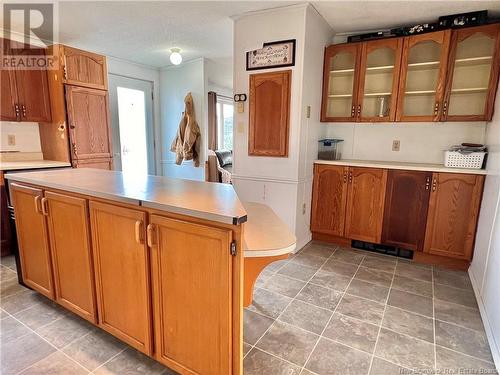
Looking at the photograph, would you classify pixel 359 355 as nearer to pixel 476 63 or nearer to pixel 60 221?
pixel 60 221

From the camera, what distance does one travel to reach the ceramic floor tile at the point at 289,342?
157 cm

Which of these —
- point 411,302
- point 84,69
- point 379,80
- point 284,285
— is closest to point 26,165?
point 84,69

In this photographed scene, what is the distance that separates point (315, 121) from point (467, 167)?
151 centimetres

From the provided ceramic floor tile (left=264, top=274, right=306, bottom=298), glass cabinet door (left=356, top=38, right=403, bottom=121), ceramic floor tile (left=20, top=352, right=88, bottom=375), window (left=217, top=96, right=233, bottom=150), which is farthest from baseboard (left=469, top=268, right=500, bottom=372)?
window (left=217, top=96, right=233, bottom=150)

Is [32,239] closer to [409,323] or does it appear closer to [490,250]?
[409,323]

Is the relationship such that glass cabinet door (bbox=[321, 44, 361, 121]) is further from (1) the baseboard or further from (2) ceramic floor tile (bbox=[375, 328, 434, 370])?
(2) ceramic floor tile (bbox=[375, 328, 434, 370])

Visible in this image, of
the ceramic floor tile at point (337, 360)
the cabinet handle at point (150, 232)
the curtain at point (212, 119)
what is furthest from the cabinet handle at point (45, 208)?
the curtain at point (212, 119)

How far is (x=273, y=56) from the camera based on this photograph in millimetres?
2693

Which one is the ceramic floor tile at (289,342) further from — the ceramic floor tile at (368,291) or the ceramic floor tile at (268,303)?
the ceramic floor tile at (368,291)

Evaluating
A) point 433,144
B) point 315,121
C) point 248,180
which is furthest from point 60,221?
point 433,144

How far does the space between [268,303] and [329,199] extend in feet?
4.99

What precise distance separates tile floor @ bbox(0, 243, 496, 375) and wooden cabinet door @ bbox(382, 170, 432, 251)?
422mm

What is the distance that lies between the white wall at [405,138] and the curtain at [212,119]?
210 cm

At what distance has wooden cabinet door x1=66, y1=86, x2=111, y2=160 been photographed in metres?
3.12
